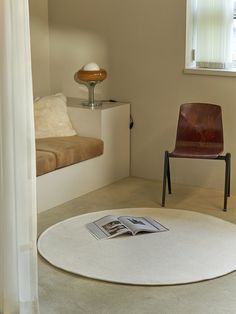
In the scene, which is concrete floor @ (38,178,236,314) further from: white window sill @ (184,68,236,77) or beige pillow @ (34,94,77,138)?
white window sill @ (184,68,236,77)

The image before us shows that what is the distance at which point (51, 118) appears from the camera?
5.30 meters

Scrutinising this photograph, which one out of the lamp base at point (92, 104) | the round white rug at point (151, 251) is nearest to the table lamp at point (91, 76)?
the lamp base at point (92, 104)

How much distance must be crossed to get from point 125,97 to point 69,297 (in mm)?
2621

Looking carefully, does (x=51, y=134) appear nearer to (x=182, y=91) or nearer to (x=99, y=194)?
(x=99, y=194)

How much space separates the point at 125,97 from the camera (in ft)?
18.5

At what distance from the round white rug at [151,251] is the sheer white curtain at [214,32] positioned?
1372 mm

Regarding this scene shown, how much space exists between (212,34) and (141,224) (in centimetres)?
178

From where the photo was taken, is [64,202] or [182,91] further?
[182,91]

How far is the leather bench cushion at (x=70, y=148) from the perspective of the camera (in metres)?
4.84

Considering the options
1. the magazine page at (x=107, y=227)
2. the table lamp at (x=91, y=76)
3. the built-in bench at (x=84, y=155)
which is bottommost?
the magazine page at (x=107, y=227)

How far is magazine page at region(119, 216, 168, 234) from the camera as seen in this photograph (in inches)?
167

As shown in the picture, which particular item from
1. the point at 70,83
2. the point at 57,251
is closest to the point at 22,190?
the point at 57,251

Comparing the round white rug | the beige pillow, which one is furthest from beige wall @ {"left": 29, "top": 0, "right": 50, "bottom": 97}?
the round white rug

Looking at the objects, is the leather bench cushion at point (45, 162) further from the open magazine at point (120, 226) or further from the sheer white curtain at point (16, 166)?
the sheer white curtain at point (16, 166)
